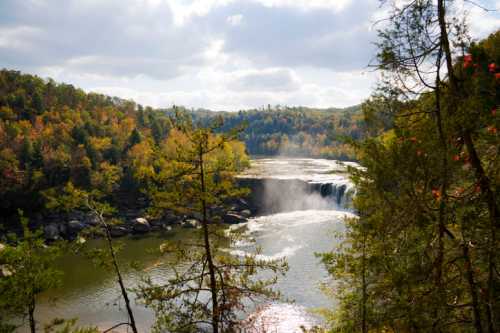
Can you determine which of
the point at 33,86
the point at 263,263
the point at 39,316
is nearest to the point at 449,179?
the point at 263,263

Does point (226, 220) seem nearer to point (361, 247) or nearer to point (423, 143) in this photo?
point (361, 247)

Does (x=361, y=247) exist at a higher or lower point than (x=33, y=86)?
lower

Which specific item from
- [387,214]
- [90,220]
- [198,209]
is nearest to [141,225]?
[90,220]

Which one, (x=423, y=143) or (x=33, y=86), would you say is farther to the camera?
(x=33, y=86)

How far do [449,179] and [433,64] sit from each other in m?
1.90

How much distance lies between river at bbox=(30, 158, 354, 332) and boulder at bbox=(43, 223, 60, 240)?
6.66m

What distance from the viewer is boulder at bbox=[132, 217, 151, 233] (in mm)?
45594

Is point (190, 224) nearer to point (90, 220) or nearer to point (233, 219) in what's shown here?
point (233, 219)

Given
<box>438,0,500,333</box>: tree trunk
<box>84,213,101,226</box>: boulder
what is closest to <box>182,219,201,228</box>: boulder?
<box>84,213,101,226</box>: boulder

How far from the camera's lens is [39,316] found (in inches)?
979

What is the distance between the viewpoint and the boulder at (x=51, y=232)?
43875mm

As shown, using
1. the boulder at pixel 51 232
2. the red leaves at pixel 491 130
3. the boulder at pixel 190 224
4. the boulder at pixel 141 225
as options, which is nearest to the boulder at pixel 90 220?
the boulder at pixel 51 232

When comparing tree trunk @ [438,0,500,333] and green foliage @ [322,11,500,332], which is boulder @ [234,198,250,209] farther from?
tree trunk @ [438,0,500,333]

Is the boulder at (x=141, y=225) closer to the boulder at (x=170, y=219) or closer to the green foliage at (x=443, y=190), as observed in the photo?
the boulder at (x=170, y=219)
